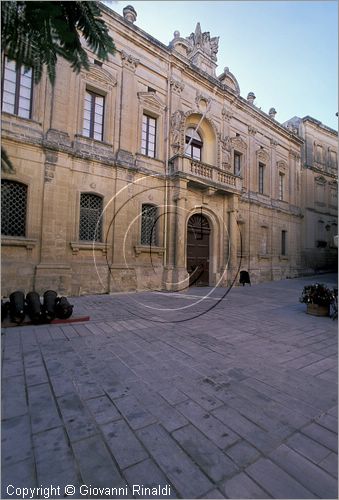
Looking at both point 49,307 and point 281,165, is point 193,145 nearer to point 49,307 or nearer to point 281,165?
point 281,165

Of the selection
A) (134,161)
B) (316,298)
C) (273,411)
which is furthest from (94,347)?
(134,161)

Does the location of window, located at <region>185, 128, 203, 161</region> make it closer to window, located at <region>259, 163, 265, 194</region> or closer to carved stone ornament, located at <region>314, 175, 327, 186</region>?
window, located at <region>259, 163, 265, 194</region>

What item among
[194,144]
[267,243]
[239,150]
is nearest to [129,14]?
[194,144]

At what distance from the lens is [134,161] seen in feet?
39.5

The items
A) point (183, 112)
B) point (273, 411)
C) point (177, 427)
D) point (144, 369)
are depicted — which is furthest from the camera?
point (183, 112)

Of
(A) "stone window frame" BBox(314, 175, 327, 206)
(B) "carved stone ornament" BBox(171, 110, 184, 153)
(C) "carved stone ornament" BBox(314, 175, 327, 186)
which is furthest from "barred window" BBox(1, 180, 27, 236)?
(C) "carved stone ornament" BBox(314, 175, 327, 186)

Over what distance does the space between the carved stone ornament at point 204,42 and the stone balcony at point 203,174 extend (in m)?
8.28

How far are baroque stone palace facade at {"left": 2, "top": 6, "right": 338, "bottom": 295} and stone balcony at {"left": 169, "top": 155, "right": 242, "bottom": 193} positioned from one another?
76mm

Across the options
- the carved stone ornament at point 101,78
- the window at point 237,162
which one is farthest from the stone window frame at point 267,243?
the carved stone ornament at point 101,78

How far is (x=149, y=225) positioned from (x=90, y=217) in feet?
10.2

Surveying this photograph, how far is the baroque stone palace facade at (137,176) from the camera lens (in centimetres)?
925

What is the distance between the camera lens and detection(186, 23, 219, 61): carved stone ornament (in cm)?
1596

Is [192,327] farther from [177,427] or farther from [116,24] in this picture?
[116,24]

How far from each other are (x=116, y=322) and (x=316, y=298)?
243 inches
